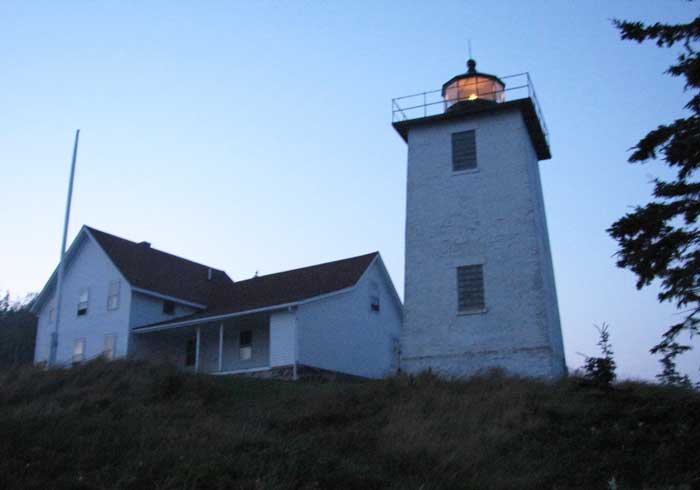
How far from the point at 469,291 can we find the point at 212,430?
1011 cm

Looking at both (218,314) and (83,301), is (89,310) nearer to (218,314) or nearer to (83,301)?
(83,301)

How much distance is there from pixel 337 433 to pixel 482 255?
28.9 feet

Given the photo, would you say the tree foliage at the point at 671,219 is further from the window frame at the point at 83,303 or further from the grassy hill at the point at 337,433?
the window frame at the point at 83,303

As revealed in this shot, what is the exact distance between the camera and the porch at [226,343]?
2483cm

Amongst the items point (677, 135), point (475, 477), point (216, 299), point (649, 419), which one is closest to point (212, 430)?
point (475, 477)

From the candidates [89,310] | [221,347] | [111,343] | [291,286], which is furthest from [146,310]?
[291,286]

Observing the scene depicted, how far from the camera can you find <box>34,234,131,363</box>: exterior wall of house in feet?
94.0

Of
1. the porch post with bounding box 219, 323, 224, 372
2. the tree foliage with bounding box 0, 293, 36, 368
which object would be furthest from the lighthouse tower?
the tree foliage with bounding box 0, 293, 36, 368

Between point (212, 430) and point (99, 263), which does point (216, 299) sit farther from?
point (212, 430)

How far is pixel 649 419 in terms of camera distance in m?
13.9

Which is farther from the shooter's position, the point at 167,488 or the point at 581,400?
the point at 581,400

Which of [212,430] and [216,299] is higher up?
[216,299]

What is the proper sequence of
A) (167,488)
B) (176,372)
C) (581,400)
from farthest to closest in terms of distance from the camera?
(176,372), (581,400), (167,488)

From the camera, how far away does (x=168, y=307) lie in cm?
2977
